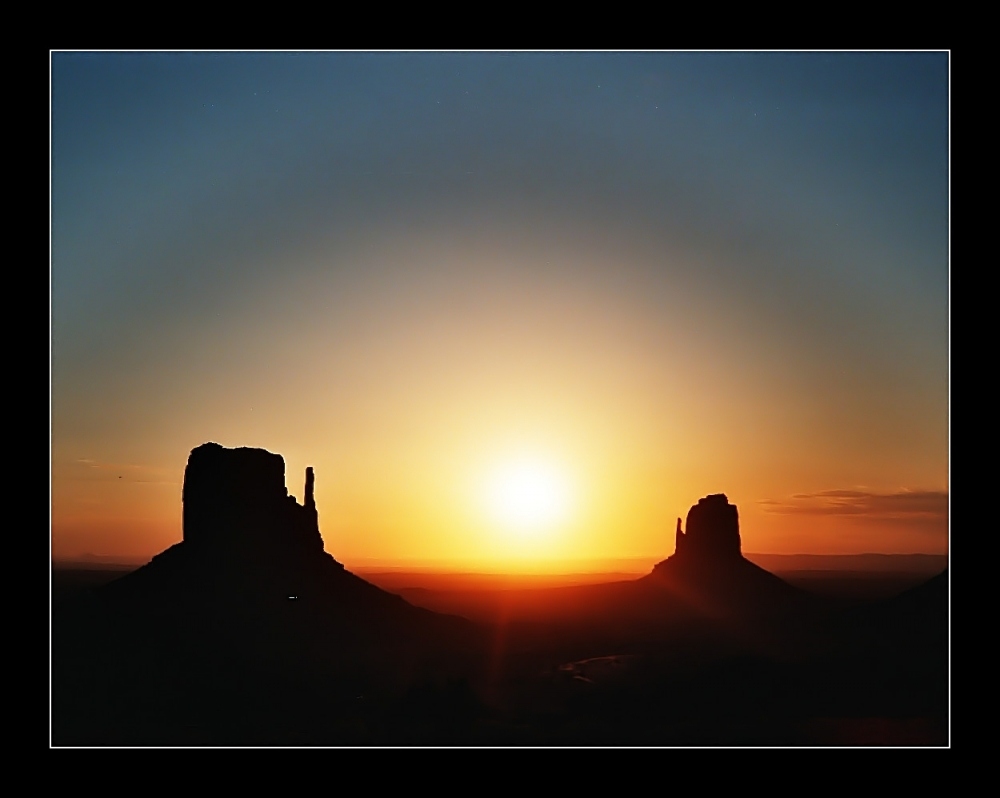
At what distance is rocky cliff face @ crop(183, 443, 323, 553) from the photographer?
40.9m

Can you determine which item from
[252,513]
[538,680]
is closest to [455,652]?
[538,680]

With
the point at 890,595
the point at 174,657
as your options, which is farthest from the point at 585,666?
the point at 174,657

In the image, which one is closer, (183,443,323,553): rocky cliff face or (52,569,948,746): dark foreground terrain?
(52,569,948,746): dark foreground terrain

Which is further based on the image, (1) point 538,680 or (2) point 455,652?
(2) point 455,652

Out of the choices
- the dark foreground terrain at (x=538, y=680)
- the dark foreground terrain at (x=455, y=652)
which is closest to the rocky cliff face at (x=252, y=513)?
the dark foreground terrain at (x=455, y=652)

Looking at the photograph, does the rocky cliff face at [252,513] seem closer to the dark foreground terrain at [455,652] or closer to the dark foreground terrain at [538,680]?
the dark foreground terrain at [455,652]

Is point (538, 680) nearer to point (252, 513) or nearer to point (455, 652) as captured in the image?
point (455, 652)

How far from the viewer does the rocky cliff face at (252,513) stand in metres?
40.9

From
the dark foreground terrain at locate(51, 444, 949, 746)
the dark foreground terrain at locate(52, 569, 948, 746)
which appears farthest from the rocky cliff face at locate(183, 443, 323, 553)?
the dark foreground terrain at locate(52, 569, 948, 746)

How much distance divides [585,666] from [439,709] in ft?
22.8

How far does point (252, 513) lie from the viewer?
1786 inches

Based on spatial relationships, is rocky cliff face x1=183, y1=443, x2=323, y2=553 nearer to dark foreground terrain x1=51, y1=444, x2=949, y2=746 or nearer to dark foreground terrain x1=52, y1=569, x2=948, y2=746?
dark foreground terrain x1=51, y1=444, x2=949, y2=746

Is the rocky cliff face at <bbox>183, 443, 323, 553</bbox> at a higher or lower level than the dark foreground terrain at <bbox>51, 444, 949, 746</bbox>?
higher
